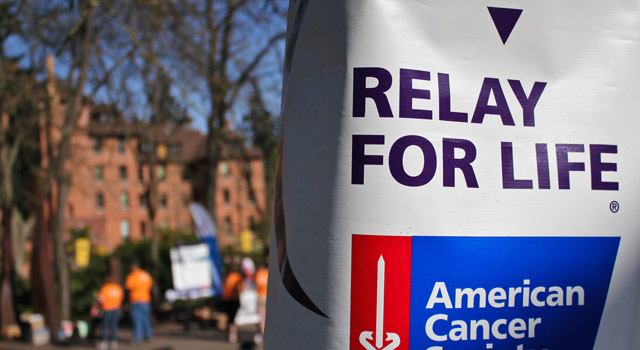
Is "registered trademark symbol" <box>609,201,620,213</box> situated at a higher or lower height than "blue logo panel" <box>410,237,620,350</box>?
higher

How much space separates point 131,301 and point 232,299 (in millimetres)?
1951

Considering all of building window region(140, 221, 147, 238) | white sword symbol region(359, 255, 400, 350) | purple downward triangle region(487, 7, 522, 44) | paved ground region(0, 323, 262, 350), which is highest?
purple downward triangle region(487, 7, 522, 44)

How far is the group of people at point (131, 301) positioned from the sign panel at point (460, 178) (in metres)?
10.5

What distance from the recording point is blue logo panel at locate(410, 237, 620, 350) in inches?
85.7

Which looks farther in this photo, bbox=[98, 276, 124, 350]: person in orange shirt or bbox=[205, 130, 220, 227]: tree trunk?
bbox=[205, 130, 220, 227]: tree trunk

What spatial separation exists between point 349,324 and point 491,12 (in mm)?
1168

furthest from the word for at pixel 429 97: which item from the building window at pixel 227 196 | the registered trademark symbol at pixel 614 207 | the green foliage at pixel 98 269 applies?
the building window at pixel 227 196

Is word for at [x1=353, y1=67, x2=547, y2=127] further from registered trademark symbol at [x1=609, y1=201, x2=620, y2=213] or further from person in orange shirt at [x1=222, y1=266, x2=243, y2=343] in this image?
person in orange shirt at [x1=222, y1=266, x2=243, y2=343]

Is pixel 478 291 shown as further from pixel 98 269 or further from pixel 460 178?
pixel 98 269

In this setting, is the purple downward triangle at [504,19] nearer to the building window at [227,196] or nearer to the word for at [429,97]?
the word for at [429,97]

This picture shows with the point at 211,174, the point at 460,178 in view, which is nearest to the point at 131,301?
the point at 211,174

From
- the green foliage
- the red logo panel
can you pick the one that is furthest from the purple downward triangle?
the green foliage

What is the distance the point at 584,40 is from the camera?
2.38 metres

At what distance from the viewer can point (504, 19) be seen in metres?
2.30
